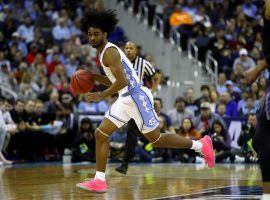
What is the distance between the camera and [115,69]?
802 centimetres

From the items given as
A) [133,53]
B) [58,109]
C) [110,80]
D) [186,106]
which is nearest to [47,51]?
[58,109]

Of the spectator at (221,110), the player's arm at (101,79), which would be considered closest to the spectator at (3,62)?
the spectator at (221,110)

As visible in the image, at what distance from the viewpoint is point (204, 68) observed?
19672 millimetres

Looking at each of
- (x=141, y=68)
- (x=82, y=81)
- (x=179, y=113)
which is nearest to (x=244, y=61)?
(x=179, y=113)

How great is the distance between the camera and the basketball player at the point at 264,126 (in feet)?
17.7

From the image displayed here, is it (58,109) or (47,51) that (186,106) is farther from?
(47,51)

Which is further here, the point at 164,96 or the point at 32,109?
the point at 164,96

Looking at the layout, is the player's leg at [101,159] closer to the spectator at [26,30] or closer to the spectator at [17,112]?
the spectator at [17,112]

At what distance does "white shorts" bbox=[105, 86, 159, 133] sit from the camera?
27.1ft

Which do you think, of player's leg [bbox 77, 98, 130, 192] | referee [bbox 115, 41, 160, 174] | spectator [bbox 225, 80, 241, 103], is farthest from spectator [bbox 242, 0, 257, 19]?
player's leg [bbox 77, 98, 130, 192]

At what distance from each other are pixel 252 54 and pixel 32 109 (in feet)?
20.9

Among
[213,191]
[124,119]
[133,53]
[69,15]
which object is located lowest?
[213,191]

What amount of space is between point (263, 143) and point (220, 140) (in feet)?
30.9

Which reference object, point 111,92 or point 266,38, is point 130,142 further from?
point 266,38
